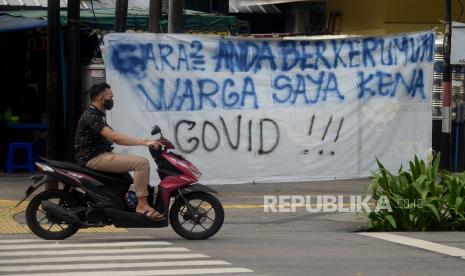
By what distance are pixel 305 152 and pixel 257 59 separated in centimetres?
157

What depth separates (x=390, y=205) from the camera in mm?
11492

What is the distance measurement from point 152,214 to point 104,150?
0.85m

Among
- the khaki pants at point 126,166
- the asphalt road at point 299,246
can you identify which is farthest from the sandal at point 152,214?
the asphalt road at point 299,246

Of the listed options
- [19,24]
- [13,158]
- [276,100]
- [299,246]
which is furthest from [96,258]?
[13,158]

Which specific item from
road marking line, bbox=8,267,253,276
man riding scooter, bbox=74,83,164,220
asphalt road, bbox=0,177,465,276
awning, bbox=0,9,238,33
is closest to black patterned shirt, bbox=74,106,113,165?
man riding scooter, bbox=74,83,164,220

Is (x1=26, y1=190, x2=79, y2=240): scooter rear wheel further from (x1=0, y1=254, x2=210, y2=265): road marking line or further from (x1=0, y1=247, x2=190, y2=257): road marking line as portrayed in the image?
(x1=0, y1=254, x2=210, y2=265): road marking line

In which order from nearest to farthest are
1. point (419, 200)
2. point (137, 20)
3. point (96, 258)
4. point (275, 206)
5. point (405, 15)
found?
point (96, 258) < point (419, 200) < point (275, 206) < point (137, 20) < point (405, 15)

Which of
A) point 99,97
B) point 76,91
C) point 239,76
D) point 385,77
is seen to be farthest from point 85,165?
point 385,77

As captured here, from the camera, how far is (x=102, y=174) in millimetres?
10109

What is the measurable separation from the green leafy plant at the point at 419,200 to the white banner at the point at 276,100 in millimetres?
2677

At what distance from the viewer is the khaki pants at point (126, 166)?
33.0 ft

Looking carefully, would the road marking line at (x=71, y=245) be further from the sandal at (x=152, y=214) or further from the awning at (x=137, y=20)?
the awning at (x=137, y=20)

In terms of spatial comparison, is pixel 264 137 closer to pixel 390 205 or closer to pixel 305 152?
pixel 305 152

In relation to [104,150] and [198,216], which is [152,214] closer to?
[198,216]
